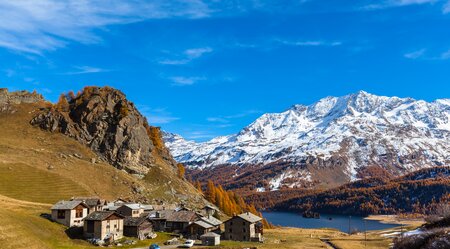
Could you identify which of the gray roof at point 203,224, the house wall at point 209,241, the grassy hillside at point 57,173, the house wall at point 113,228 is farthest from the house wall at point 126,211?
the house wall at point 209,241

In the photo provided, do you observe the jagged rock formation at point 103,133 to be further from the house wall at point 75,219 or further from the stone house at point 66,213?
the stone house at point 66,213

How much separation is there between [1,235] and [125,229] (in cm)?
3931

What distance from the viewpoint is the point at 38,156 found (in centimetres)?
15425

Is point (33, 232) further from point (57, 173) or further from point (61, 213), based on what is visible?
point (57, 173)

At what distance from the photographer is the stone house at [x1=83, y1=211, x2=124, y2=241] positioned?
329 feet

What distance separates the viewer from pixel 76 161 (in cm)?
16312

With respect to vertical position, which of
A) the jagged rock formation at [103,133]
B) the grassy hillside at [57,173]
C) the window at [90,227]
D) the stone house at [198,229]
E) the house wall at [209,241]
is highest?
the jagged rock formation at [103,133]

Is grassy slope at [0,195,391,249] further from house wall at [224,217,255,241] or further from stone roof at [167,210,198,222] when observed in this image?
house wall at [224,217,255,241]

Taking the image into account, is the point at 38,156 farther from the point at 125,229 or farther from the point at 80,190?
the point at 125,229

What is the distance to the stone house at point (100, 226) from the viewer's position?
100 meters

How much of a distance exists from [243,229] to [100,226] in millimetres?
43377

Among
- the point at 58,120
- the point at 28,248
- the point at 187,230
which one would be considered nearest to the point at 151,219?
the point at 187,230

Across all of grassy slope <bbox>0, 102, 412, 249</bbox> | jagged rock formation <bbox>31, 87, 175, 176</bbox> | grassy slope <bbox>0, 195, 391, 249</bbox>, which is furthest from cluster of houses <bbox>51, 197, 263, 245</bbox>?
jagged rock formation <bbox>31, 87, 175, 176</bbox>

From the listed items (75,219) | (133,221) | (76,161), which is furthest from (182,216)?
(76,161)
